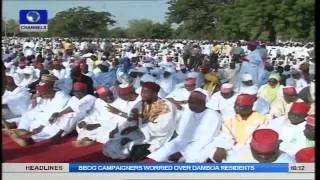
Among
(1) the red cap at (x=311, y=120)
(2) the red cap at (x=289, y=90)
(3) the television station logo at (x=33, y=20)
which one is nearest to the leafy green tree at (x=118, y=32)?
(3) the television station logo at (x=33, y=20)

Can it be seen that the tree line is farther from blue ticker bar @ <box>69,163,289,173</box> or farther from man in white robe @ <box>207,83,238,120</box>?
blue ticker bar @ <box>69,163,289,173</box>

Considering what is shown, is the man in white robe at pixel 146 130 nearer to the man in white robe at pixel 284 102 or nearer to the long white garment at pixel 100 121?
the long white garment at pixel 100 121

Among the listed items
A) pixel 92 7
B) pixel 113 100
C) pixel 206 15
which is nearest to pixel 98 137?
pixel 113 100

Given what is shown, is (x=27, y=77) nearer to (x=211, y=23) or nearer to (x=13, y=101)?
(x=13, y=101)

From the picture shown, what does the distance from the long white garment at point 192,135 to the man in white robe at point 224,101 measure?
0.12 feet

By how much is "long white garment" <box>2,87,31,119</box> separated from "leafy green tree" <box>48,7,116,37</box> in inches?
15.3

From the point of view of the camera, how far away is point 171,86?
10.5ft

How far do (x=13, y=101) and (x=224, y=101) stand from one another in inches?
48.7

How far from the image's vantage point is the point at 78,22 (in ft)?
10.6

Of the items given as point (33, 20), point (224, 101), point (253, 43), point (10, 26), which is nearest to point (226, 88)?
point (224, 101)

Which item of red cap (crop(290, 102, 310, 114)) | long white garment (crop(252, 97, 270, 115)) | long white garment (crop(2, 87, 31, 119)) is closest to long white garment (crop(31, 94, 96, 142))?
long white garment (crop(2, 87, 31, 119))

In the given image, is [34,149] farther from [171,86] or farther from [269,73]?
[269,73]

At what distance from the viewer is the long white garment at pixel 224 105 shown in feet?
10.4

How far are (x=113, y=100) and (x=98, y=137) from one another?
0.24m
